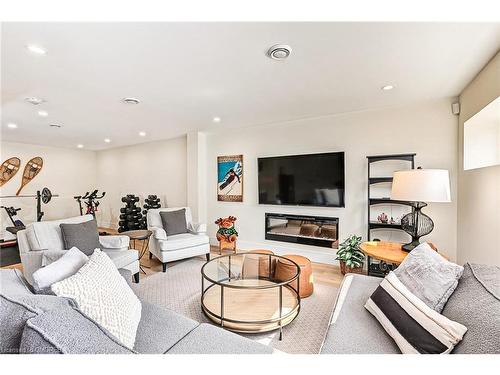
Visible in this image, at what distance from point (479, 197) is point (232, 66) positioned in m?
2.57

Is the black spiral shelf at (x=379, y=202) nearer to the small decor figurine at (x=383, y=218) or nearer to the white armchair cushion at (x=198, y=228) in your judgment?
the small decor figurine at (x=383, y=218)

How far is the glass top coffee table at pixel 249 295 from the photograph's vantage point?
1.83 meters

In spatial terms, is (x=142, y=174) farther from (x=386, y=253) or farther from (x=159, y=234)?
(x=386, y=253)

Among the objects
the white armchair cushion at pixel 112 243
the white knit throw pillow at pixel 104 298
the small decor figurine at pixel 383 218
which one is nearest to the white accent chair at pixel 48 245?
the white armchair cushion at pixel 112 243

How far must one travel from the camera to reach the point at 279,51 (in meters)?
1.76

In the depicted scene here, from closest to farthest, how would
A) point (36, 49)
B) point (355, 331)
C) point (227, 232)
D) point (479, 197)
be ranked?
point (355, 331) → point (36, 49) → point (479, 197) → point (227, 232)

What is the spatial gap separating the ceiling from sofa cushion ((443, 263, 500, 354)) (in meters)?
1.51

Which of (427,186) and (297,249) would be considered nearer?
(427,186)

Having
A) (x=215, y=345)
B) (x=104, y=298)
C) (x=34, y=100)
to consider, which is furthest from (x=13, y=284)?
(x=34, y=100)

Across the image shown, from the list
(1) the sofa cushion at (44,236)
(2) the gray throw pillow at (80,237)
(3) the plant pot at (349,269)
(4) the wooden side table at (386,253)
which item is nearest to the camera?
(4) the wooden side table at (386,253)

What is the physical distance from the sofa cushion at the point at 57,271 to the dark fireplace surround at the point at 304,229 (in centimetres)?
301

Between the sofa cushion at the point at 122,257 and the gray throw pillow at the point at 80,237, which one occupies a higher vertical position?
the gray throw pillow at the point at 80,237

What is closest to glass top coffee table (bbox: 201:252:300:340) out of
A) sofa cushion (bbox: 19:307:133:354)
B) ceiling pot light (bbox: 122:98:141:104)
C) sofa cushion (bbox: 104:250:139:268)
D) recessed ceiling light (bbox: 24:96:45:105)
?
sofa cushion (bbox: 104:250:139:268)
